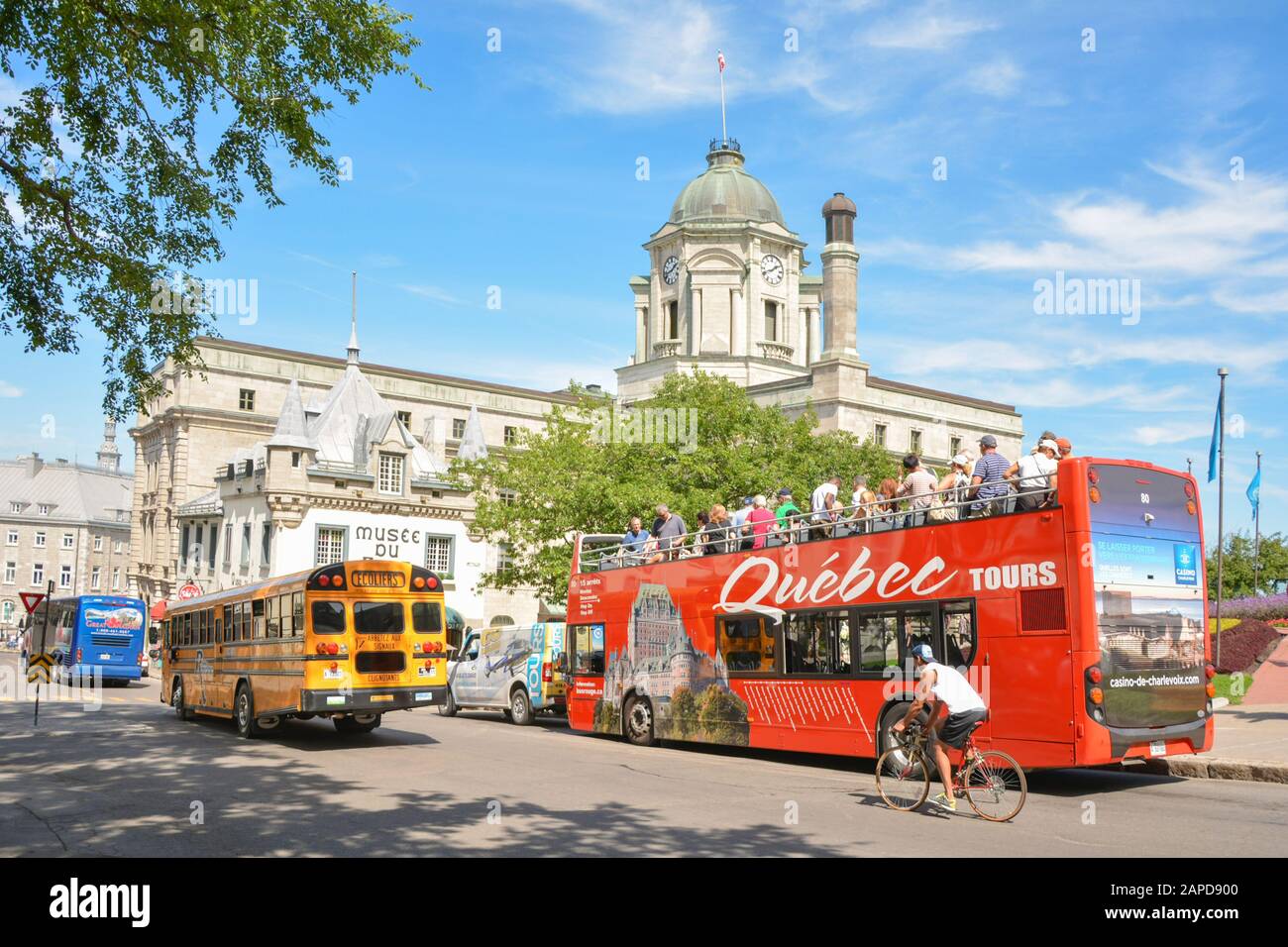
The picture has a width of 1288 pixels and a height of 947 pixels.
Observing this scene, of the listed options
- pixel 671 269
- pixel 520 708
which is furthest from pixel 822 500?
pixel 671 269

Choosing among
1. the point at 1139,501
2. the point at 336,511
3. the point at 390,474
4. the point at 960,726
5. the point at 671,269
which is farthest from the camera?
the point at 671,269

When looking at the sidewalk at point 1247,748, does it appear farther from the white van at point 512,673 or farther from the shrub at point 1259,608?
the shrub at point 1259,608

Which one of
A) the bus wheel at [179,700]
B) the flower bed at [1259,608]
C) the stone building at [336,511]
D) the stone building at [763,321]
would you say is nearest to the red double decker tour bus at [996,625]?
the bus wheel at [179,700]

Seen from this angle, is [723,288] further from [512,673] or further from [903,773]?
[903,773]

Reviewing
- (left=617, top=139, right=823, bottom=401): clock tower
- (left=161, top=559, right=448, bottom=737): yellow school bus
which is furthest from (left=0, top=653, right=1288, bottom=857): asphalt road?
(left=617, top=139, right=823, bottom=401): clock tower

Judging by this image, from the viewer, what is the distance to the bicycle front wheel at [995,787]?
10961 millimetres

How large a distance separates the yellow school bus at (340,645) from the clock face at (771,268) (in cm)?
6865

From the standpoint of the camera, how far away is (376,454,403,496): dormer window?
2221 inches

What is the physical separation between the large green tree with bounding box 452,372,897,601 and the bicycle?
78.1 ft

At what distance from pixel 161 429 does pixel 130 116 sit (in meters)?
62.6

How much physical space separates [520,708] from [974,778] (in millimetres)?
15558

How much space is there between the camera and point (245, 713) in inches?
816

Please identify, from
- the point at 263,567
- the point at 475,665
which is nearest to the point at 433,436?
the point at 263,567
